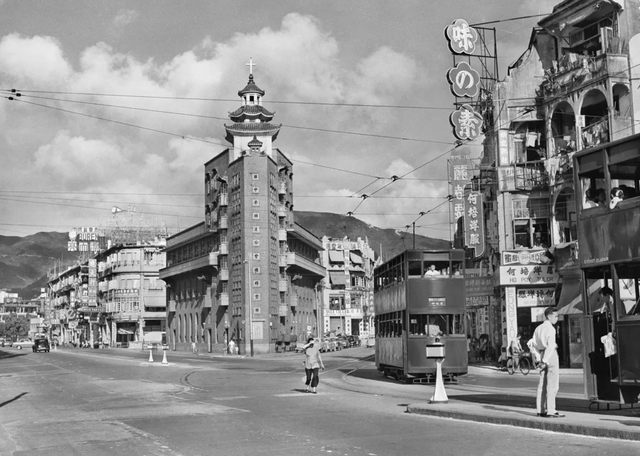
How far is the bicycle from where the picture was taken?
3359 centimetres

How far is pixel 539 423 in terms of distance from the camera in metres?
12.6

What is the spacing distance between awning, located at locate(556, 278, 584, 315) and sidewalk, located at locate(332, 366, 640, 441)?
1179 centimetres

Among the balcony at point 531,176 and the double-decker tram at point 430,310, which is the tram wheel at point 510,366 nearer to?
the double-decker tram at point 430,310

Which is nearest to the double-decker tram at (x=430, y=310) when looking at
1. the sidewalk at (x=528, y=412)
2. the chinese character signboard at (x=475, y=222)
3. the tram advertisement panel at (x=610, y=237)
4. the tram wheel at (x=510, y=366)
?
the sidewalk at (x=528, y=412)

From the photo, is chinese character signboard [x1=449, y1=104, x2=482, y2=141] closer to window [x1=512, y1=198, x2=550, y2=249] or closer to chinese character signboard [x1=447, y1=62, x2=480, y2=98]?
chinese character signboard [x1=447, y1=62, x2=480, y2=98]

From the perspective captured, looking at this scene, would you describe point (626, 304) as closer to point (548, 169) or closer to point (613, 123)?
point (613, 123)

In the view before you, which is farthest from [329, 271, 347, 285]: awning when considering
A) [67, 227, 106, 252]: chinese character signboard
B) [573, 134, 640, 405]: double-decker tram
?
[573, 134, 640, 405]: double-decker tram

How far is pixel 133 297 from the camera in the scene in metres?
126

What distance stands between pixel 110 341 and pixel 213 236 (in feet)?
177

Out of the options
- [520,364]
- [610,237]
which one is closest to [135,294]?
[520,364]

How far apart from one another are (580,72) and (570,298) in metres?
10.3

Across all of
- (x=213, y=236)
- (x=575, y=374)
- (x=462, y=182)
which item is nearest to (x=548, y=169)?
(x=462, y=182)

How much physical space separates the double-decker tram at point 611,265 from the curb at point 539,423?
3.53 feet

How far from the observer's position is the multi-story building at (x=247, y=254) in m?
76.6
